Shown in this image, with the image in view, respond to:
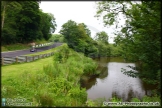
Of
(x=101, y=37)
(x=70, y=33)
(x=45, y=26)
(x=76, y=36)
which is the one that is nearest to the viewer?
(x=70, y=33)

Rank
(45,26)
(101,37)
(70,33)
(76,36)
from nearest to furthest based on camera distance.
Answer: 1. (70,33)
2. (76,36)
3. (101,37)
4. (45,26)

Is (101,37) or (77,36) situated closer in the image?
(77,36)

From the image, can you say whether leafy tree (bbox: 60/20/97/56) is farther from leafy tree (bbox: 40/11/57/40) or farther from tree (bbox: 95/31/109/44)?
leafy tree (bbox: 40/11/57/40)

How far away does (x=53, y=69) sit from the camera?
436 inches

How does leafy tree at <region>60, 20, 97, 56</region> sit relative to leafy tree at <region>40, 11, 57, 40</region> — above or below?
below

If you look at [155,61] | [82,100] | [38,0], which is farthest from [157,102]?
[38,0]

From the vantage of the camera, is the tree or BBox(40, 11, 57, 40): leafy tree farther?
BBox(40, 11, 57, 40): leafy tree

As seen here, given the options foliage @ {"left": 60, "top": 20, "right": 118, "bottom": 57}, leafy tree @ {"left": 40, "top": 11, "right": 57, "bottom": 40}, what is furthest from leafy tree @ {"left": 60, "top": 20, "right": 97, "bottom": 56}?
leafy tree @ {"left": 40, "top": 11, "right": 57, "bottom": 40}

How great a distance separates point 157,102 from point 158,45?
2.30 meters

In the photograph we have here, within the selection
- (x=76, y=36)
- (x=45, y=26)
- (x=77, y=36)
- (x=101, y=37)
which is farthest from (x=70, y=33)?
(x=45, y=26)

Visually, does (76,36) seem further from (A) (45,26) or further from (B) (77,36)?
(A) (45,26)

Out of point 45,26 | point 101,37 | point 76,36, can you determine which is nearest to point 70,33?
point 76,36

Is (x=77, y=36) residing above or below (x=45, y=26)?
below

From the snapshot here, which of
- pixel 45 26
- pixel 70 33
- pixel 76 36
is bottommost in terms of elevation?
pixel 76 36
